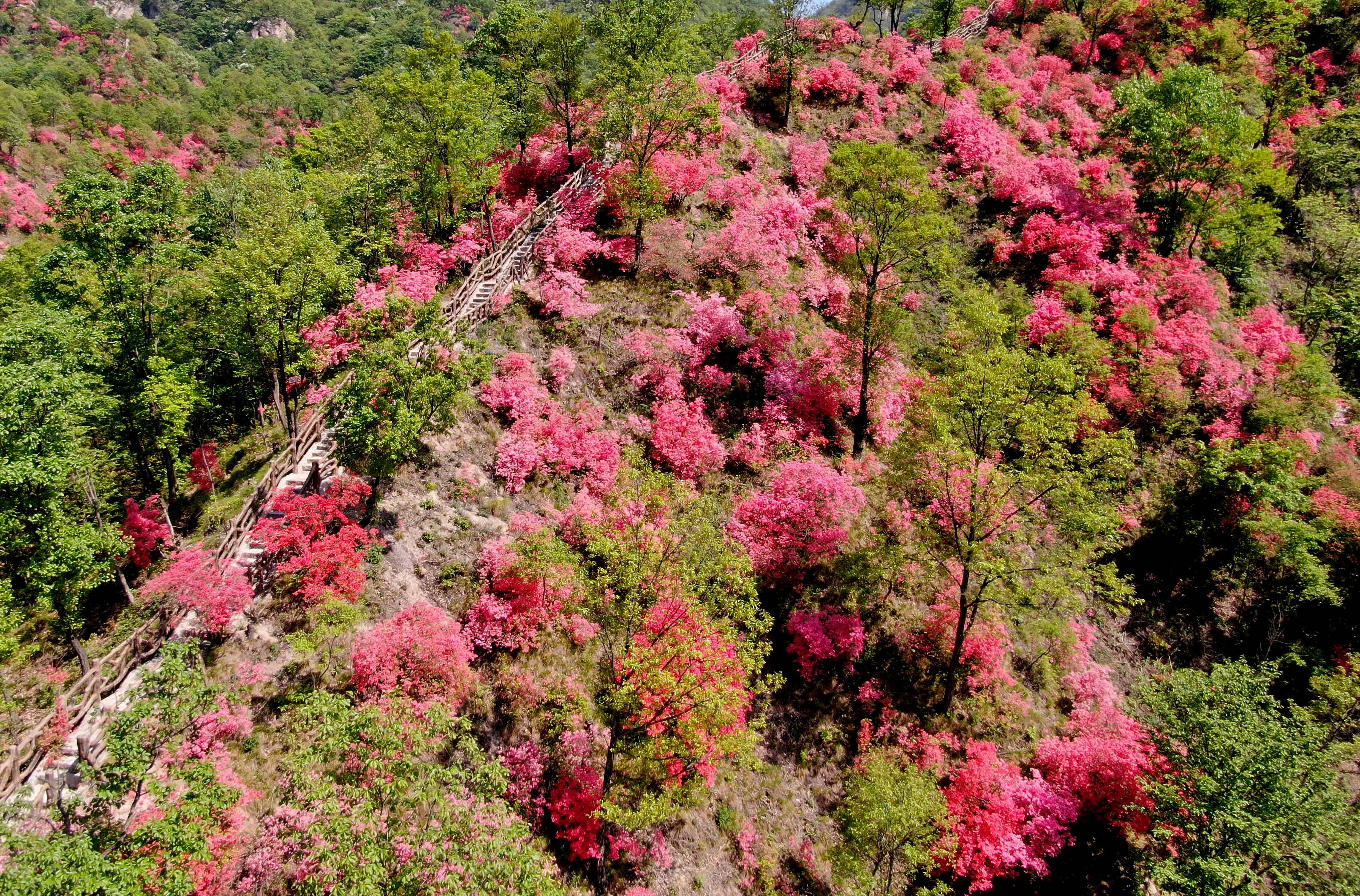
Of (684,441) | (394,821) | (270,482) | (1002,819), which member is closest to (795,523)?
(684,441)

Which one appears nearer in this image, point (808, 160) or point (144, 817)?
point (144, 817)

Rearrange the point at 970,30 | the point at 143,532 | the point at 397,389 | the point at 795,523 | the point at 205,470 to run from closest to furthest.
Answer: the point at 397,389 → the point at 795,523 → the point at 143,532 → the point at 205,470 → the point at 970,30

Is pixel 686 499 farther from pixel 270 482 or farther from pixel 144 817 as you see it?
pixel 144 817

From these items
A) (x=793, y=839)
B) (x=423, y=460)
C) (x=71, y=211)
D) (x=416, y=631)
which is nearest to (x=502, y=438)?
(x=423, y=460)

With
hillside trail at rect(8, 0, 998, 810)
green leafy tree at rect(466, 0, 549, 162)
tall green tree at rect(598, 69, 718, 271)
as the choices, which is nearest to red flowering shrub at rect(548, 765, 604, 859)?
hillside trail at rect(8, 0, 998, 810)

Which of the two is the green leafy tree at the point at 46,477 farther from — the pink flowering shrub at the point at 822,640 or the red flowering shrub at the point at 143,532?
the pink flowering shrub at the point at 822,640

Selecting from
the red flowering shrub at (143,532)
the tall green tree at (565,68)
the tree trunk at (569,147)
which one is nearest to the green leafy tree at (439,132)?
the tall green tree at (565,68)
